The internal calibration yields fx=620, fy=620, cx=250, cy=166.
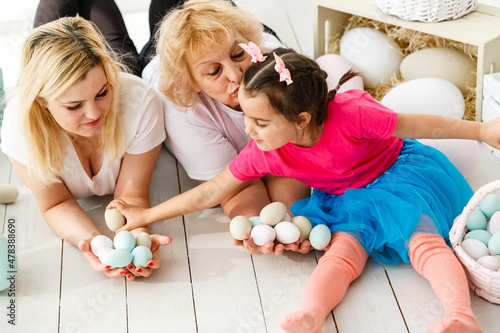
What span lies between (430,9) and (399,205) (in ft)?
2.56

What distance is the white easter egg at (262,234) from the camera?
1488 mm

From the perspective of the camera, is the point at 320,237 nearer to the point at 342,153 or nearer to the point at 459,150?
the point at 342,153

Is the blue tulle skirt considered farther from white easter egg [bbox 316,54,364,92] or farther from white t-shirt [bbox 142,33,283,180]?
white easter egg [bbox 316,54,364,92]

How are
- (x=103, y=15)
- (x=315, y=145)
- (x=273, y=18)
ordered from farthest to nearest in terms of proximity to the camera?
(x=273, y=18)
(x=103, y=15)
(x=315, y=145)

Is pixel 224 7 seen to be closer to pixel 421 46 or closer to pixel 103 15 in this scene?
pixel 103 15

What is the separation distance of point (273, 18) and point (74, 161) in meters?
1.50

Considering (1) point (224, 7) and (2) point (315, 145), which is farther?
(1) point (224, 7)

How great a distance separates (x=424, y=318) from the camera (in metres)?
1.38

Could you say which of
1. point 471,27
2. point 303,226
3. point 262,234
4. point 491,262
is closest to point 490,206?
point 491,262

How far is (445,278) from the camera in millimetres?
1335

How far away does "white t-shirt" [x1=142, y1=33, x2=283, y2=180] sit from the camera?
171 centimetres

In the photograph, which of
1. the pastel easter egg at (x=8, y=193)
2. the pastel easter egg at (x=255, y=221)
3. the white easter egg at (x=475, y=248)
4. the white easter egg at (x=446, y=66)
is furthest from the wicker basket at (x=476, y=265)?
the pastel easter egg at (x=8, y=193)

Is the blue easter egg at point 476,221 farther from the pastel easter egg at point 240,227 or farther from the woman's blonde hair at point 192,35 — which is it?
the woman's blonde hair at point 192,35

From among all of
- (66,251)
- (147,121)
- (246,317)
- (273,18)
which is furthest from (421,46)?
(66,251)
